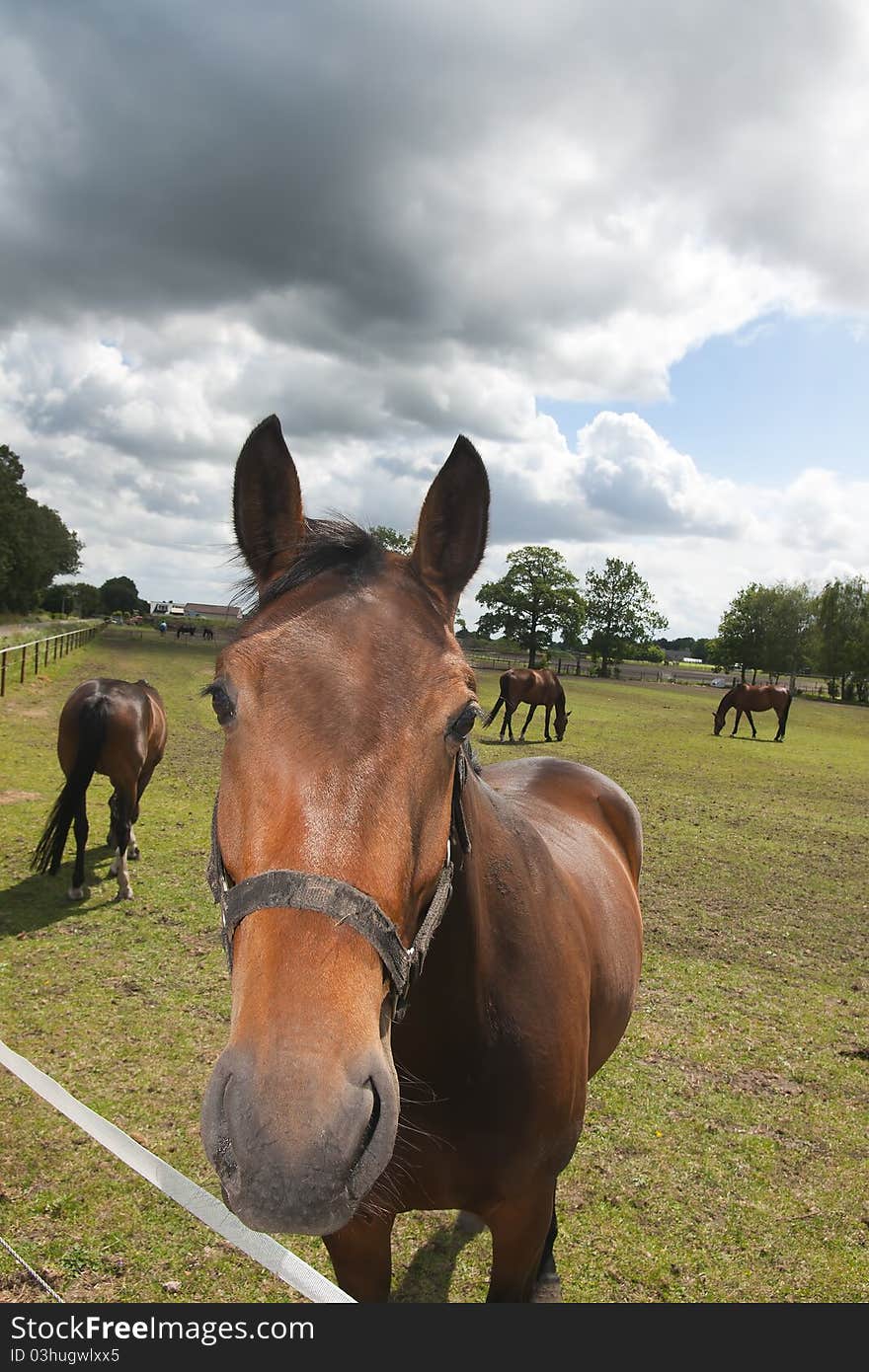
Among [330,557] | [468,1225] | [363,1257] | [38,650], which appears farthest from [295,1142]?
[38,650]

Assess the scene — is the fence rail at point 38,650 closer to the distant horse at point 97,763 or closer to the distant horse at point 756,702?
the distant horse at point 97,763

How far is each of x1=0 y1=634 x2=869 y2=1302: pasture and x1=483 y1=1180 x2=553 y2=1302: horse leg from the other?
2.99 ft

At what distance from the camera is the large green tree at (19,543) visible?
59969 mm

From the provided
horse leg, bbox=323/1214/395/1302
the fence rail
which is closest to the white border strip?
horse leg, bbox=323/1214/395/1302

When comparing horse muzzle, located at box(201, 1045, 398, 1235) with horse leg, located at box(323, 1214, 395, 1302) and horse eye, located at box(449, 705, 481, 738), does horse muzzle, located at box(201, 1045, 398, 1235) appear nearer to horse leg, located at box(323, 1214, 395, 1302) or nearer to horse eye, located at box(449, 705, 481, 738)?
horse eye, located at box(449, 705, 481, 738)

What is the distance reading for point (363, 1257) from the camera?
102 inches

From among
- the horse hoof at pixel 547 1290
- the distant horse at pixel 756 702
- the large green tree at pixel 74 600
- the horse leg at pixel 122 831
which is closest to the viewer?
the horse hoof at pixel 547 1290

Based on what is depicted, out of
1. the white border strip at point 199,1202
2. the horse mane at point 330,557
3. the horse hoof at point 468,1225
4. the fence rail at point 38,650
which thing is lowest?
the horse hoof at point 468,1225

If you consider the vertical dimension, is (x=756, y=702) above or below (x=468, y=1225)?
above

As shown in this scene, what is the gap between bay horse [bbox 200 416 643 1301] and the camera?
4.16 ft

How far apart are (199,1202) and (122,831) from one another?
18.6 feet

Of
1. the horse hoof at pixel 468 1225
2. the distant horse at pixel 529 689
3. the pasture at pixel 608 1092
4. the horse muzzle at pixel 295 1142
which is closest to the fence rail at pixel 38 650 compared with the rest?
the pasture at pixel 608 1092

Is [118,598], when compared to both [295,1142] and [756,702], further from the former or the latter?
[295,1142]

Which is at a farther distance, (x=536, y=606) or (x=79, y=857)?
(x=536, y=606)
